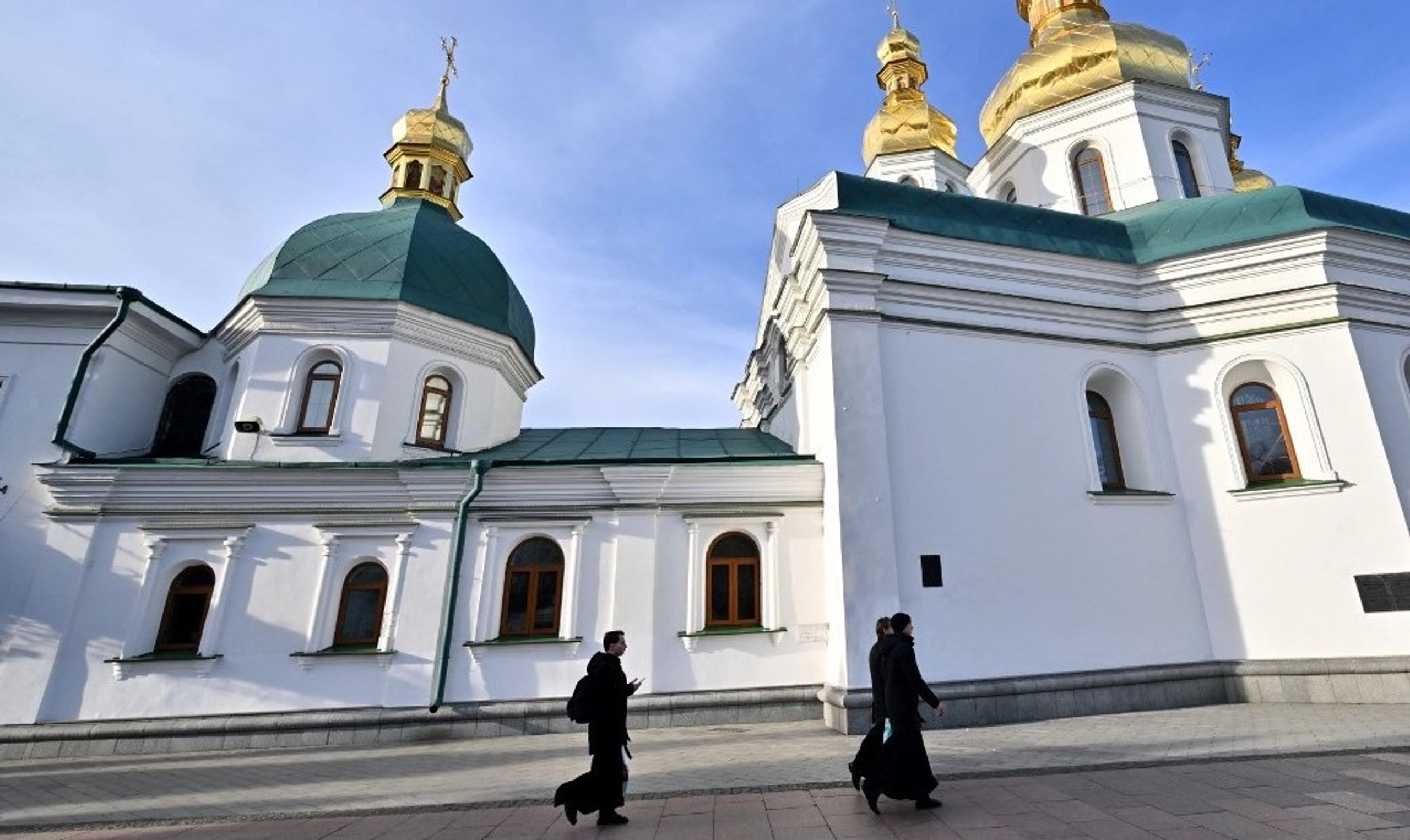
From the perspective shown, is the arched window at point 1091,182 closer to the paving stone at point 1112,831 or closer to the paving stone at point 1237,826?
the paving stone at point 1237,826

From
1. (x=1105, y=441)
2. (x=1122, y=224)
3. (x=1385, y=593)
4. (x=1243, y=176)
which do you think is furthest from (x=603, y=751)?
(x=1243, y=176)

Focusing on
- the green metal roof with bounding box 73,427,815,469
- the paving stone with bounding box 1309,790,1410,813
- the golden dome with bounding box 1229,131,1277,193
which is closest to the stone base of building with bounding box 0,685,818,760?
the green metal roof with bounding box 73,427,815,469

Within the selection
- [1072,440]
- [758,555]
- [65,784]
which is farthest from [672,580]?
[65,784]

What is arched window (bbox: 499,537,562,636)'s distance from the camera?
9570 mm

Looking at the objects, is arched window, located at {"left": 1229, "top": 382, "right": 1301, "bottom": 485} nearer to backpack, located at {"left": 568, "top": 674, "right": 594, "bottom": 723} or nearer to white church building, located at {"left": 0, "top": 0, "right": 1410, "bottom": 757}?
white church building, located at {"left": 0, "top": 0, "right": 1410, "bottom": 757}

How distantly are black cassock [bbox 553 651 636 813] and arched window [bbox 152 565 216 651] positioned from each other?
7810mm

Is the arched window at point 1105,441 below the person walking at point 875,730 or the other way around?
the other way around

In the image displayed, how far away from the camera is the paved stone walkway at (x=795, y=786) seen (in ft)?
14.8

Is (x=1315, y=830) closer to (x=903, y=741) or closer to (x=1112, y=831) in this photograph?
(x=1112, y=831)

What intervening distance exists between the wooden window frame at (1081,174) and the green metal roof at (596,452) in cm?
922

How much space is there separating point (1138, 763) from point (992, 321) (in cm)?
635

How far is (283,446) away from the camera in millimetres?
10578

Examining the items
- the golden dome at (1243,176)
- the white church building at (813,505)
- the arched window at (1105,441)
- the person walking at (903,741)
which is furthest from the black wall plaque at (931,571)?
the golden dome at (1243,176)

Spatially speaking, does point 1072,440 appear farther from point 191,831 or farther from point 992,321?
point 191,831
